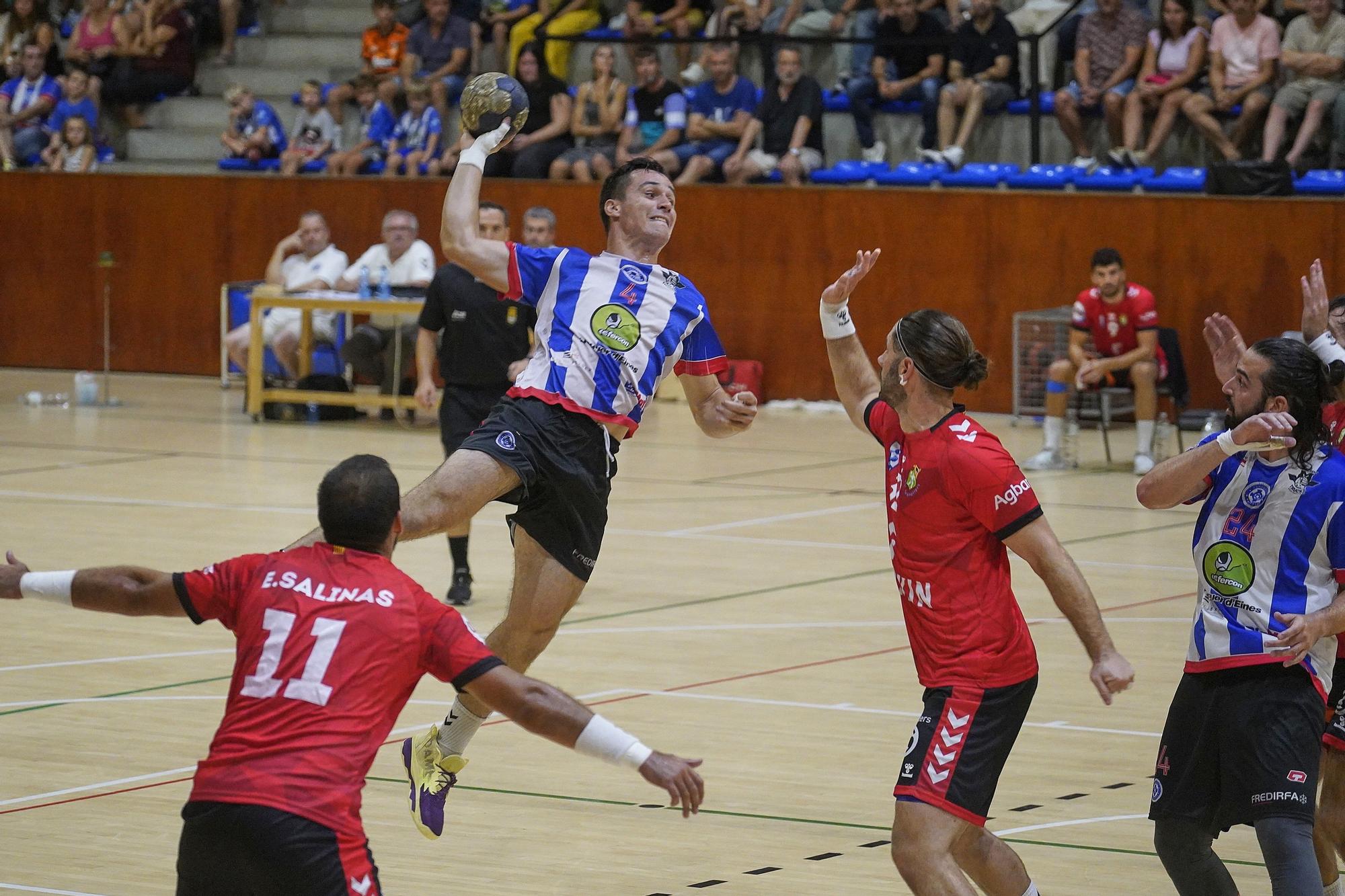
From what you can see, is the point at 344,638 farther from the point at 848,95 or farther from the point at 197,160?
the point at 197,160

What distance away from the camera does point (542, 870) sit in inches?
245

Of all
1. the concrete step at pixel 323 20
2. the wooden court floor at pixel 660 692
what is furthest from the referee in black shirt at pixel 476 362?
the concrete step at pixel 323 20

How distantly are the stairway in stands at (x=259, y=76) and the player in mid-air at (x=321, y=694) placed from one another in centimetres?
2193

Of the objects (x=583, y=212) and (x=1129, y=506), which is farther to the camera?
(x=583, y=212)

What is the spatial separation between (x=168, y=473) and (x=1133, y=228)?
982 cm

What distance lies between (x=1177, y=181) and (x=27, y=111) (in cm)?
1513

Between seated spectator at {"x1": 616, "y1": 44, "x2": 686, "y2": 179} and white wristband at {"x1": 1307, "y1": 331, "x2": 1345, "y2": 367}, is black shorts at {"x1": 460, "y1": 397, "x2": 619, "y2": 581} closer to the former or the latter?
white wristband at {"x1": 1307, "y1": 331, "x2": 1345, "y2": 367}

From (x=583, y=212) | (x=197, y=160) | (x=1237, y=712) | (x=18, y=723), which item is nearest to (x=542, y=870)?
(x=1237, y=712)

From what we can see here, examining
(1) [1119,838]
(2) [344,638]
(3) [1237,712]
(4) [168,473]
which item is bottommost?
(4) [168,473]

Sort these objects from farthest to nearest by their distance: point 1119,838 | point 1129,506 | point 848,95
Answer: point 848,95 → point 1129,506 → point 1119,838

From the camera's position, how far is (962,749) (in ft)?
16.4

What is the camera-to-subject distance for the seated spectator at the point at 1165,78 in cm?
1928

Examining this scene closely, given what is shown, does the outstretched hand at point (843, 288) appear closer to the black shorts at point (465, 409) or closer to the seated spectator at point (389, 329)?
the black shorts at point (465, 409)

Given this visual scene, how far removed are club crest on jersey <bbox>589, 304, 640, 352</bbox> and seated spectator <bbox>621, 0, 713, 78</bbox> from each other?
1586 centimetres
